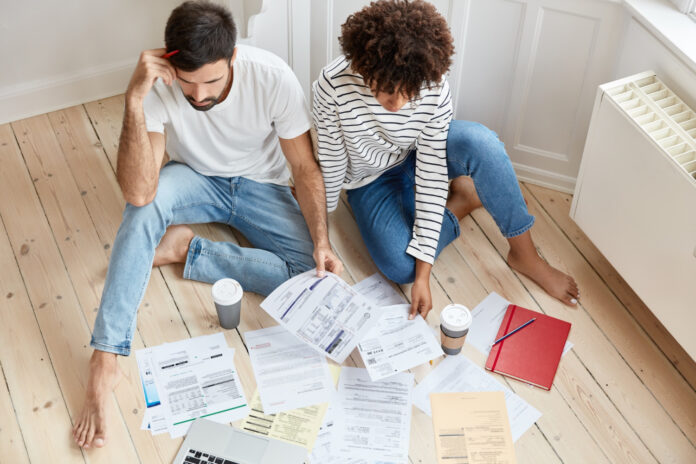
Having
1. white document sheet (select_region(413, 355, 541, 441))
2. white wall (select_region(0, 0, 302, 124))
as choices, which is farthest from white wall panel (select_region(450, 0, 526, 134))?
white document sheet (select_region(413, 355, 541, 441))

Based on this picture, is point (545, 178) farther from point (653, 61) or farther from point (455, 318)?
point (455, 318)

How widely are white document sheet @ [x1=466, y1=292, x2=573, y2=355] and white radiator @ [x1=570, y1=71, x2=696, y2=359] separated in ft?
0.99

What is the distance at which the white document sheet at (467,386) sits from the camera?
1970mm

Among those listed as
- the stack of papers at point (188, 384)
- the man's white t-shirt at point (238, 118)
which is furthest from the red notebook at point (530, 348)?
the man's white t-shirt at point (238, 118)

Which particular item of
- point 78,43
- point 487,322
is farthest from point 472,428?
point 78,43

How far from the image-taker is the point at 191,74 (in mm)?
1845

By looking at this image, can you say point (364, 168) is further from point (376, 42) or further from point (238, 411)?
point (238, 411)

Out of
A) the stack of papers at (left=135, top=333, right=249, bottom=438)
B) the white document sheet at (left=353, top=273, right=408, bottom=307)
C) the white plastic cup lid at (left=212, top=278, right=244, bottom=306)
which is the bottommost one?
the stack of papers at (left=135, top=333, right=249, bottom=438)

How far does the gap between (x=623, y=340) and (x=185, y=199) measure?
1.32m

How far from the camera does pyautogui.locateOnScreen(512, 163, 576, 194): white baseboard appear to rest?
255cm

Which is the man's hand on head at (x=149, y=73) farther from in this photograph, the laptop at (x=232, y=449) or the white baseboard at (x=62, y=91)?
the white baseboard at (x=62, y=91)

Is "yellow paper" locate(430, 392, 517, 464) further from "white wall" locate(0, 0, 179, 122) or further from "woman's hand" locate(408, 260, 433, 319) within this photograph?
"white wall" locate(0, 0, 179, 122)

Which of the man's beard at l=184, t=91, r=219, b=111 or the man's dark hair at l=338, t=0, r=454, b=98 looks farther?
the man's beard at l=184, t=91, r=219, b=111

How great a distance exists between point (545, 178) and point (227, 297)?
1.19 m
